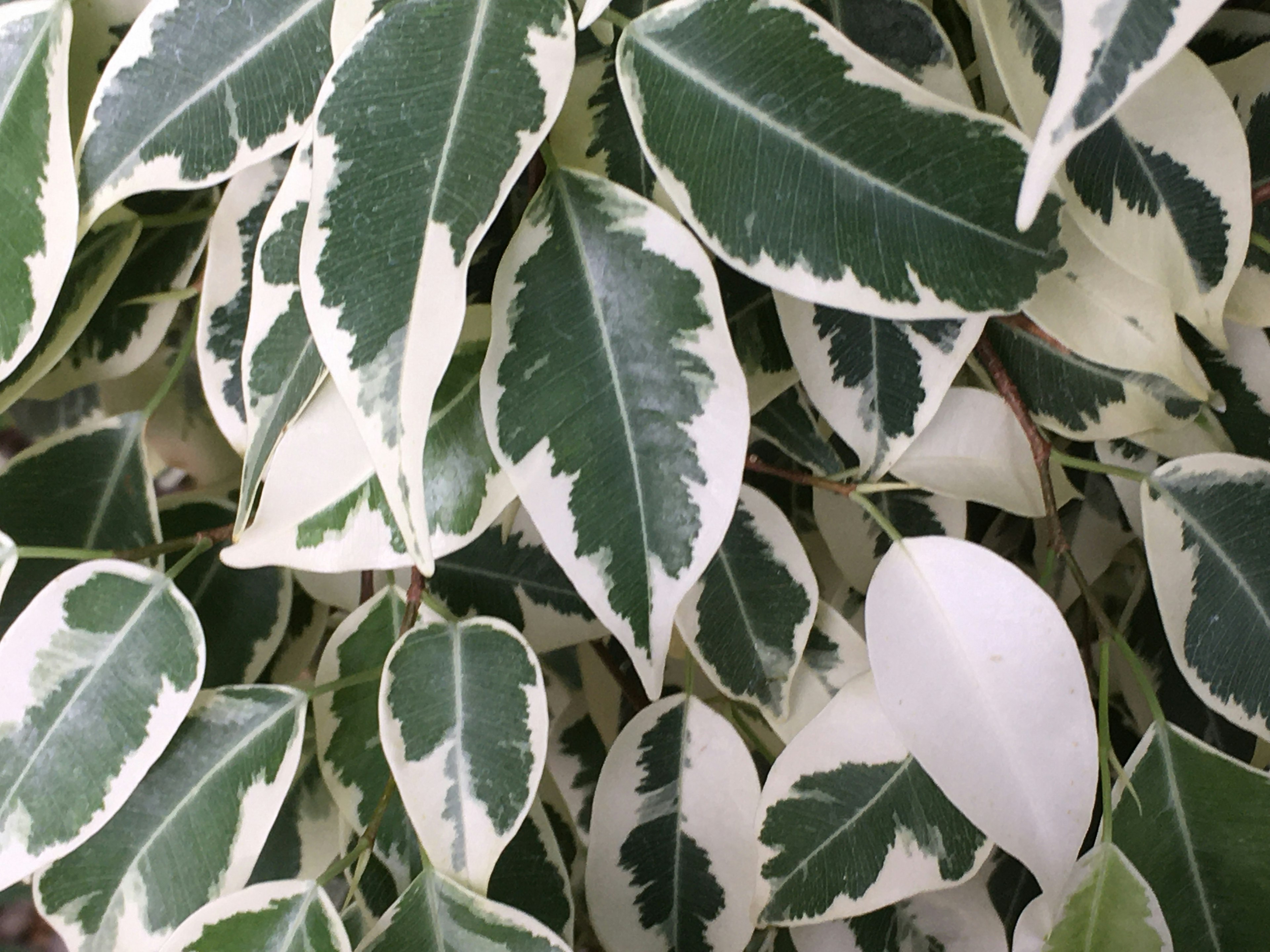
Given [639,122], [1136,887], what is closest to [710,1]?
[639,122]

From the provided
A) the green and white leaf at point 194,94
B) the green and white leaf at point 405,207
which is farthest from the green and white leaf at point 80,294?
the green and white leaf at point 405,207

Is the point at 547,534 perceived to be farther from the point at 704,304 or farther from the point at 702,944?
the point at 702,944

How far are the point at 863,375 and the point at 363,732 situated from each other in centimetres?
31

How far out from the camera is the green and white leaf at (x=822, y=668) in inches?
18.3

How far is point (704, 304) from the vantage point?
0.33 metres

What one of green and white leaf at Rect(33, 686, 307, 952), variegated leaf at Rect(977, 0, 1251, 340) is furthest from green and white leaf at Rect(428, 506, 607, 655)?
variegated leaf at Rect(977, 0, 1251, 340)

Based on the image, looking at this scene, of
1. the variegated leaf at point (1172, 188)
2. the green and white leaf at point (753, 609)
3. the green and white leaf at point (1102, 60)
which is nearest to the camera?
the green and white leaf at point (1102, 60)

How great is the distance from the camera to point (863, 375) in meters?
0.39

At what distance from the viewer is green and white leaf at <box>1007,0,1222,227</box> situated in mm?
234

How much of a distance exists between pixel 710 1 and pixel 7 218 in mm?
291

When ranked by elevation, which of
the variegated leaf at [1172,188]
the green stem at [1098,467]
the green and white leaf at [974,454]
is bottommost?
the green stem at [1098,467]

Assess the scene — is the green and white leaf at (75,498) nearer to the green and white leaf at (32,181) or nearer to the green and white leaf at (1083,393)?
the green and white leaf at (32,181)

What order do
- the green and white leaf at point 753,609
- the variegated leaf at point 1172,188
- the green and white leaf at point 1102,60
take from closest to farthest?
the green and white leaf at point 1102,60 < the variegated leaf at point 1172,188 < the green and white leaf at point 753,609

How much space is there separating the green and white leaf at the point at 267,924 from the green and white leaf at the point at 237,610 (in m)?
0.14
